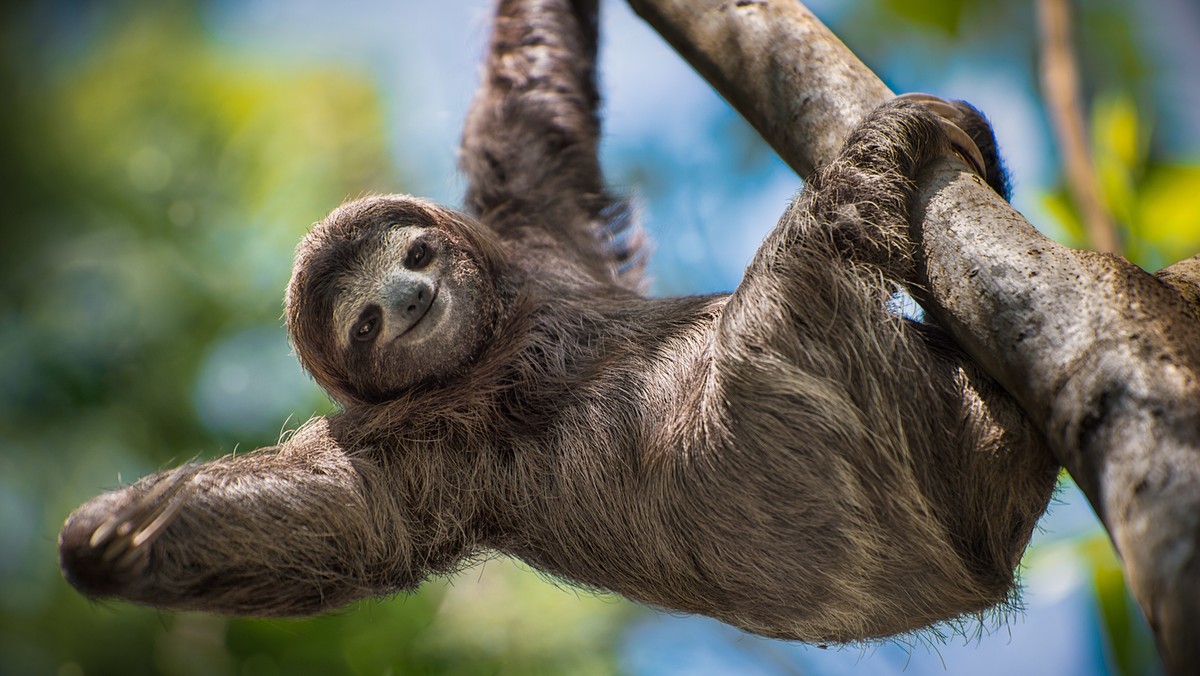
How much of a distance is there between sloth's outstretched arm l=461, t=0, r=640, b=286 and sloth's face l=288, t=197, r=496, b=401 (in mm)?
948

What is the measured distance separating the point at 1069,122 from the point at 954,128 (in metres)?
5.43

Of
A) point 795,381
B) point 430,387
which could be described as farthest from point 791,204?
point 430,387

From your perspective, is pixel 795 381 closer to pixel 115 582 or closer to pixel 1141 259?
pixel 115 582

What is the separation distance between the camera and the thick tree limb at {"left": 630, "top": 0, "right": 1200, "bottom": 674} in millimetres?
2330

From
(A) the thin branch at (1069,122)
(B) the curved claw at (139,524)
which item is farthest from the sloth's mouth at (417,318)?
(A) the thin branch at (1069,122)

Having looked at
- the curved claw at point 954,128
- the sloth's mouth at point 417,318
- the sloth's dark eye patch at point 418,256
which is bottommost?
the sloth's mouth at point 417,318

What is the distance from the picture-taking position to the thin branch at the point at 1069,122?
8.15 meters

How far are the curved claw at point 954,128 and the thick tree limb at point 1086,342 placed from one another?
153mm

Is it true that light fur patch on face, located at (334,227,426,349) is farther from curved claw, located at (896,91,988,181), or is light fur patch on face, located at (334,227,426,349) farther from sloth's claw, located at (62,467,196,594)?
curved claw, located at (896,91,988,181)

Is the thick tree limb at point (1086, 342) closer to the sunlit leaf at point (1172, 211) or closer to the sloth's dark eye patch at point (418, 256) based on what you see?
the sloth's dark eye patch at point (418, 256)

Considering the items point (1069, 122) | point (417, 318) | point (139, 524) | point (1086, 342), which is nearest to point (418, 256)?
point (417, 318)

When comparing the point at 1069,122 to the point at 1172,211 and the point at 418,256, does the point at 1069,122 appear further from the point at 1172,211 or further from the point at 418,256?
the point at 418,256

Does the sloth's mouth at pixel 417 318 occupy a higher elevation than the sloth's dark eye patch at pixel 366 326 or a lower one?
higher

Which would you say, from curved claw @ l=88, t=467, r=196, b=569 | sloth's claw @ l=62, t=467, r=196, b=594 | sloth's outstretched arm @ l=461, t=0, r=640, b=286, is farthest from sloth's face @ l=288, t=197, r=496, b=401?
sloth's claw @ l=62, t=467, r=196, b=594
